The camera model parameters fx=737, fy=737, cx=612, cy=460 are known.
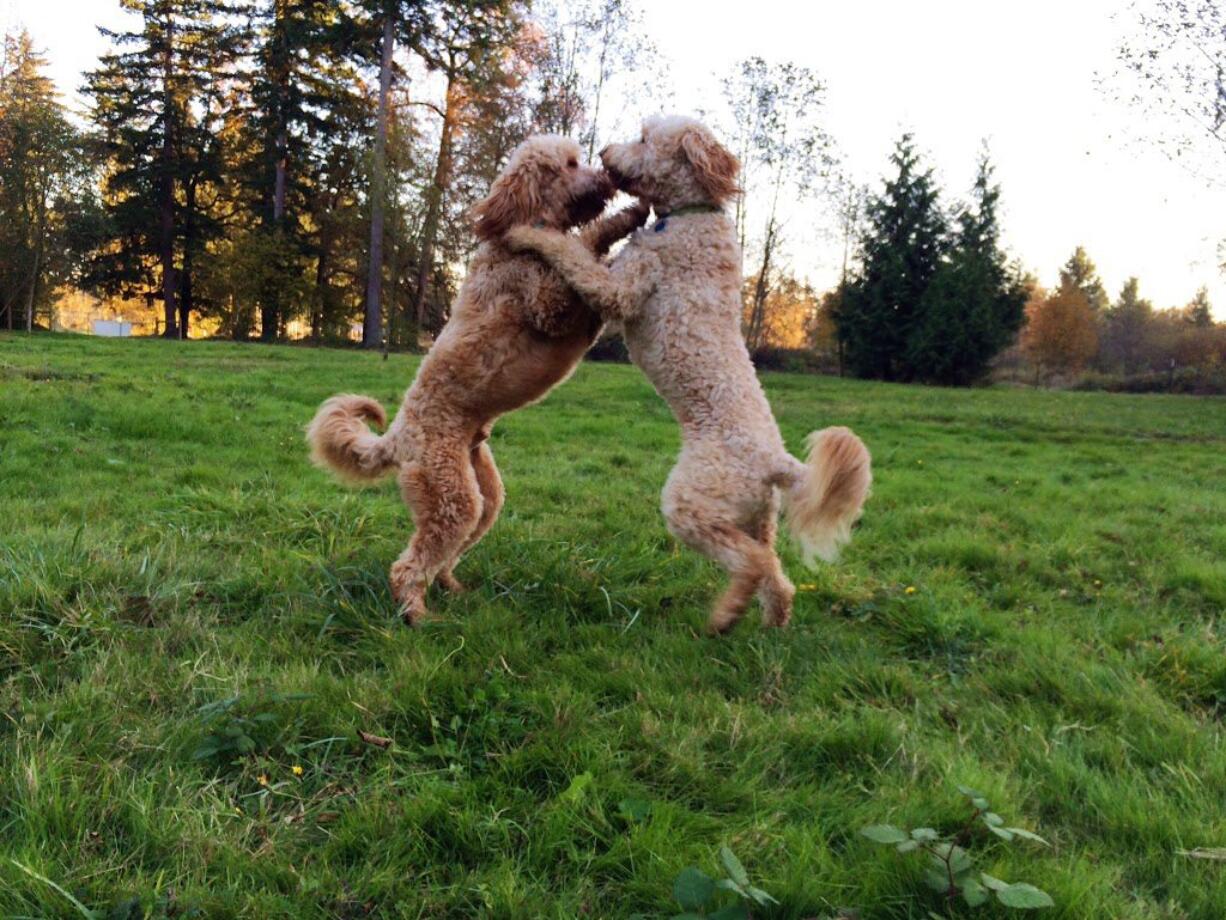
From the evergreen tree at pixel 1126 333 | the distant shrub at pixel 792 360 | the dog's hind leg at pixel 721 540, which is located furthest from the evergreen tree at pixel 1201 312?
the dog's hind leg at pixel 721 540

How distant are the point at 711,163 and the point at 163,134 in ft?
119

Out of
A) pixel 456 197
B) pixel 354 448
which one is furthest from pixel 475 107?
pixel 354 448

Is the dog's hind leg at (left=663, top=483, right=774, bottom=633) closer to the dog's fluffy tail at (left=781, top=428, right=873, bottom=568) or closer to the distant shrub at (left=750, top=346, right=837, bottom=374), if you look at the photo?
the dog's fluffy tail at (left=781, top=428, right=873, bottom=568)

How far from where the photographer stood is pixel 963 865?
1620mm

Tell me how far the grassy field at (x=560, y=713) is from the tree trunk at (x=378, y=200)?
23.2m

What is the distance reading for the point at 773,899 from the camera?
5.11 feet

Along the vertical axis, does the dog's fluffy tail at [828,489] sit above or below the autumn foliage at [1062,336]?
below

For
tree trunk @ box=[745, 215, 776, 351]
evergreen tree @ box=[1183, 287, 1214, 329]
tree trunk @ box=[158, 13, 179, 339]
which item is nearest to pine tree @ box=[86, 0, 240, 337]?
tree trunk @ box=[158, 13, 179, 339]

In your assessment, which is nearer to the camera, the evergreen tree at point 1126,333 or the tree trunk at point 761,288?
the tree trunk at point 761,288

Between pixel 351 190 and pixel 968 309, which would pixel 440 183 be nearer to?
pixel 351 190

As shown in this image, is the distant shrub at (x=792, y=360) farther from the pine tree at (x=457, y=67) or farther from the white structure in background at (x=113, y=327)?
the white structure in background at (x=113, y=327)

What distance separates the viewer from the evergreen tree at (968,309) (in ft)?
93.6

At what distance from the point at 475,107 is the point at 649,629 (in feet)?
86.8

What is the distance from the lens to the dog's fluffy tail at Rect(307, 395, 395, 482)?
325 cm
